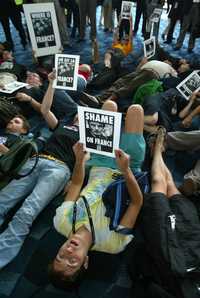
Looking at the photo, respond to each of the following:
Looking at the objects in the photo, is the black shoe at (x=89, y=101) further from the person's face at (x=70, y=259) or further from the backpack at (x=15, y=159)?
the person's face at (x=70, y=259)

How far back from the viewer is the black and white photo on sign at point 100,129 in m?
1.64

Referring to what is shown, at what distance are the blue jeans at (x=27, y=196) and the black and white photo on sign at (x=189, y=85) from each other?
4.60 ft

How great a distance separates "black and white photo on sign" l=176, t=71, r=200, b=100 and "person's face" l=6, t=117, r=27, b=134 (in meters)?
1.48

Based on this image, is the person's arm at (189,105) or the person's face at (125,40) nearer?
the person's arm at (189,105)

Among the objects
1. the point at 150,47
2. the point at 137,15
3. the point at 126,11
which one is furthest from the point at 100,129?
the point at 137,15

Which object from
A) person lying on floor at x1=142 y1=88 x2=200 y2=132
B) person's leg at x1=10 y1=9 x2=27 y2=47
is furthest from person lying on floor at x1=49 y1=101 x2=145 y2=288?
person's leg at x1=10 y1=9 x2=27 y2=47

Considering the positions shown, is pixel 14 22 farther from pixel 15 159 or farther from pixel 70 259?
pixel 70 259

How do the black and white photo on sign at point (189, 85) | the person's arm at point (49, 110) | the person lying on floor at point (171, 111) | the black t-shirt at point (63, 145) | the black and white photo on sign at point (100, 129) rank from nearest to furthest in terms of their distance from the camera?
the black and white photo on sign at point (100, 129) < the black t-shirt at point (63, 145) < the person's arm at point (49, 110) < the person lying on floor at point (171, 111) < the black and white photo on sign at point (189, 85)

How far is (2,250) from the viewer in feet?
5.92

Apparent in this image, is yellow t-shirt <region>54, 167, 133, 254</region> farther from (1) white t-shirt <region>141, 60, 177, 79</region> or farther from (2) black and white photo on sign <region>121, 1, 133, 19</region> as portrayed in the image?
(2) black and white photo on sign <region>121, 1, 133, 19</region>

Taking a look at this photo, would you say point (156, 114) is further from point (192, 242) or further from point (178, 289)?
point (178, 289)

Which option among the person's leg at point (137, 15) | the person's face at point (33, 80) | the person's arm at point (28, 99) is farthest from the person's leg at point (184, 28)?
the person's arm at point (28, 99)

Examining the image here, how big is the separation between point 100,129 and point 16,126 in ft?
3.22

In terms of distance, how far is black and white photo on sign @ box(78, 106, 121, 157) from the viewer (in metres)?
1.64
